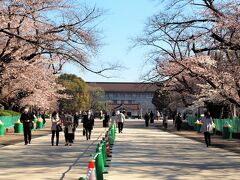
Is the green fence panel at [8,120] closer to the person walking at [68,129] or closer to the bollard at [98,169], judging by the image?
the person walking at [68,129]

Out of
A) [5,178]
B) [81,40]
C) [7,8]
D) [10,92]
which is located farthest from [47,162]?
[10,92]

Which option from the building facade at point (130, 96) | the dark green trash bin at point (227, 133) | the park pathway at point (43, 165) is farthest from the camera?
the building facade at point (130, 96)

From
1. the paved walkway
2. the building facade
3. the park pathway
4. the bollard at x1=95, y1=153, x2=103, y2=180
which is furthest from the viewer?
the building facade

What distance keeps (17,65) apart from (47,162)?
2042 centimetres

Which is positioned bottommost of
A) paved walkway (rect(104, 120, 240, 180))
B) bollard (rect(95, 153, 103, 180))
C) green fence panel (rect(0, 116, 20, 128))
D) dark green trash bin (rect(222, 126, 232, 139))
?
paved walkway (rect(104, 120, 240, 180))

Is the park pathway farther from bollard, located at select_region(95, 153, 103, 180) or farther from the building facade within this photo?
the building facade

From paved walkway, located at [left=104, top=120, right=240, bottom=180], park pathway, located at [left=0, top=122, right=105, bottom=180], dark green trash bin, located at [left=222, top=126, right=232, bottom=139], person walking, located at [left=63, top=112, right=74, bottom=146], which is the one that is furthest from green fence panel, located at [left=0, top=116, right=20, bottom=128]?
paved walkway, located at [left=104, top=120, right=240, bottom=180]

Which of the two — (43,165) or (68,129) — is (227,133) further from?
(43,165)

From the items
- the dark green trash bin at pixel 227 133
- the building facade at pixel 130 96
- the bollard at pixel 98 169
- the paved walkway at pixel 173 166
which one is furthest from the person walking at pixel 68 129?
the building facade at pixel 130 96

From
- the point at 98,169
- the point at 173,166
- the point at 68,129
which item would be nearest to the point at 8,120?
the point at 68,129

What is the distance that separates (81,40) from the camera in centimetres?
2242

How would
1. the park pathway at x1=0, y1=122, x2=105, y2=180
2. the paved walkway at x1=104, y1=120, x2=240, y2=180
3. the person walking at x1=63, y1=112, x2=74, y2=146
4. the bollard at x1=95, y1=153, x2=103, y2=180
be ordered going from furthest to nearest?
the person walking at x1=63, y1=112, x2=74, y2=146, the paved walkway at x1=104, y1=120, x2=240, y2=180, the park pathway at x1=0, y1=122, x2=105, y2=180, the bollard at x1=95, y1=153, x2=103, y2=180

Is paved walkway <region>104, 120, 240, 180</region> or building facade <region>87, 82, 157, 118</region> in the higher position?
building facade <region>87, 82, 157, 118</region>

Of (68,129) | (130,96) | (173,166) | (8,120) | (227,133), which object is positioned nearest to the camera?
(173,166)
